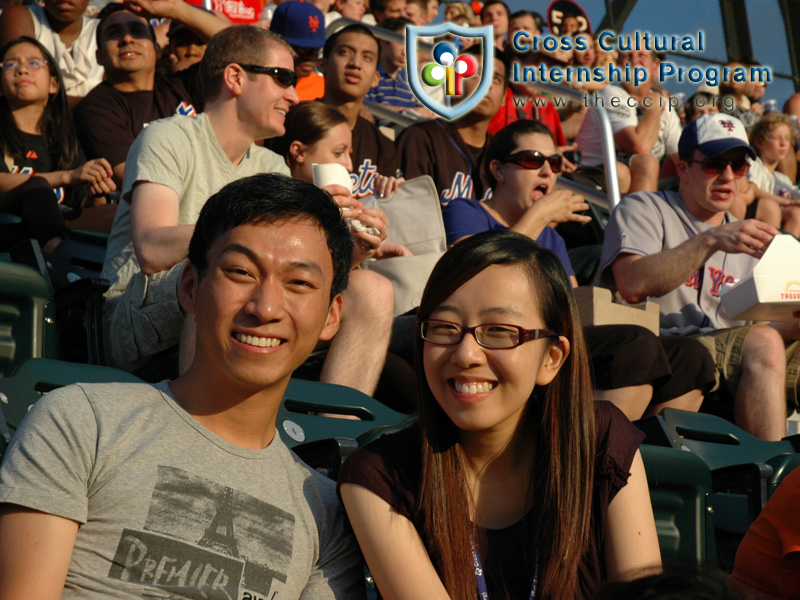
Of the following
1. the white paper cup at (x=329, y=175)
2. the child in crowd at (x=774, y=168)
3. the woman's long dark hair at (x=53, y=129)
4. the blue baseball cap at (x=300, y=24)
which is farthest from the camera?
the child in crowd at (x=774, y=168)

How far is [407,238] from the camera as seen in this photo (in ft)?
13.9

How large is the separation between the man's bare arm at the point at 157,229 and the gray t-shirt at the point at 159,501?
125cm

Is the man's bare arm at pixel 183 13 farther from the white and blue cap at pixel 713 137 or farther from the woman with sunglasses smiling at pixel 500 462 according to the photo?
the woman with sunglasses smiling at pixel 500 462

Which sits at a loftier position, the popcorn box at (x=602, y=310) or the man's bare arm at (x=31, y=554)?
the popcorn box at (x=602, y=310)

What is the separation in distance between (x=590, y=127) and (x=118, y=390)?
231 inches

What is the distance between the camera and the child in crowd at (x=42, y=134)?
467cm

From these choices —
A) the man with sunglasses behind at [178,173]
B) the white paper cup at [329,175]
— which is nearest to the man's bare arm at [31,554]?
the man with sunglasses behind at [178,173]

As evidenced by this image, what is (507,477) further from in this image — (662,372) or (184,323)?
(662,372)

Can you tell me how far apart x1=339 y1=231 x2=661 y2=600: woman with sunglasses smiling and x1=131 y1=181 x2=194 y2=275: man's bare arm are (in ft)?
4.26

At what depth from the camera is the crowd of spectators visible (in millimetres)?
1937

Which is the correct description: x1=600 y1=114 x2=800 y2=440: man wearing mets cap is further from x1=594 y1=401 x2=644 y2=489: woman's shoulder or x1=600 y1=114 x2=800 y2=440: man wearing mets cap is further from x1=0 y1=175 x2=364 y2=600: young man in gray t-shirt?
x1=0 y1=175 x2=364 y2=600: young man in gray t-shirt

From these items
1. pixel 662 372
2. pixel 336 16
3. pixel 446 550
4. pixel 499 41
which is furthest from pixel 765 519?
pixel 499 41

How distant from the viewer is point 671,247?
455cm

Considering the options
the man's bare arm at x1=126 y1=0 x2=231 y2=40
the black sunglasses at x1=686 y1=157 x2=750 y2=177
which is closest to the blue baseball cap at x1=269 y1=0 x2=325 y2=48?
the man's bare arm at x1=126 y1=0 x2=231 y2=40
